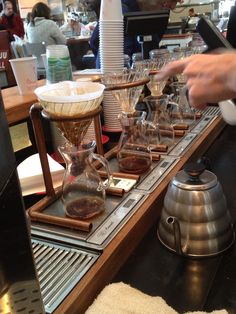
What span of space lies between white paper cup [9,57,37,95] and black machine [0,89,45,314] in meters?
0.86

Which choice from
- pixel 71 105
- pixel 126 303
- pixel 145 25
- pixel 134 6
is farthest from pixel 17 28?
pixel 126 303

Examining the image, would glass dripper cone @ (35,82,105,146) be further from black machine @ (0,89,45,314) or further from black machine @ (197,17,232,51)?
black machine @ (197,17,232,51)

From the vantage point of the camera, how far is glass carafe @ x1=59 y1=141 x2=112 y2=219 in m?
0.85

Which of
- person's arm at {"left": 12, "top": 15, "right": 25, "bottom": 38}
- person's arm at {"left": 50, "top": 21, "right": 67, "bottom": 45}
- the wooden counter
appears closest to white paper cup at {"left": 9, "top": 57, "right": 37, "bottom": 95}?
the wooden counter

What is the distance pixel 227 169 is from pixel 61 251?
0.72m

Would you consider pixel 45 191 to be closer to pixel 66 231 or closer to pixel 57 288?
pixel 66 231

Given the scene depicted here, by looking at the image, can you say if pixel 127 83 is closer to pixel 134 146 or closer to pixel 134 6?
pixel 134 146

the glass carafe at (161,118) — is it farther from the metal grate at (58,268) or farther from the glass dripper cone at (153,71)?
the metal grate at (58,268)

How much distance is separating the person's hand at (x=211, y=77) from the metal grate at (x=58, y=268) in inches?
15.3

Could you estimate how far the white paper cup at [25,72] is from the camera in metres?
1.18

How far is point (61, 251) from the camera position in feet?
2.52

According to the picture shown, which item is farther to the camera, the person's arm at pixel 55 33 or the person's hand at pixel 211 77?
the person's arm at pixel 55 33

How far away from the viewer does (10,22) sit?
5.81 m

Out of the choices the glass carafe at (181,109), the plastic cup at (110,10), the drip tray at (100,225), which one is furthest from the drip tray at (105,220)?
the plastic cup at (110,10)
